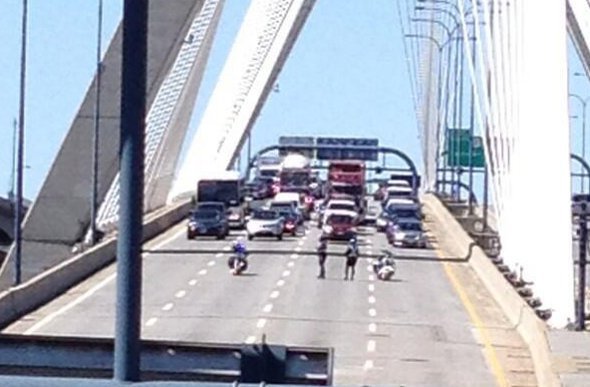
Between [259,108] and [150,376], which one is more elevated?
[259,108]

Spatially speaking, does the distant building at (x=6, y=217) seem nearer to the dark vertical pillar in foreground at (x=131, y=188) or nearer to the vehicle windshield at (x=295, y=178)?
the vehicle windshield at (x=295, y=178)

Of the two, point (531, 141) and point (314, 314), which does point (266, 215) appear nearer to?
point (531, 141)

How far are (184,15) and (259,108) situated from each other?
1650 inches

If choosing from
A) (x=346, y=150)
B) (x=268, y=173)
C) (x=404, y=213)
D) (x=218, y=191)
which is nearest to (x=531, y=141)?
(x=404, y=213)

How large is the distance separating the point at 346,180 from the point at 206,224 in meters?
34.7

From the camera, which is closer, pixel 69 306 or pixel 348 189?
pixel 69 306

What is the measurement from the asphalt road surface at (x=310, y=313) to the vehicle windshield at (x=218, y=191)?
23.4 meters

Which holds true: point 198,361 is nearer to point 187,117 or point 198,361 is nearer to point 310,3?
point 187,117

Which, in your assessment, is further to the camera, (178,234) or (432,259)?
(178,234)

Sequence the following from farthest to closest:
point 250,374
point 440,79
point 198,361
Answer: point 440,79 → point 198,361 → point 250,374

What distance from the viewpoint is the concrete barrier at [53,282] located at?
148 feet

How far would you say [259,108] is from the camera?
332ft

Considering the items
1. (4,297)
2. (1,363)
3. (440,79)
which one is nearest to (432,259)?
(4,297)

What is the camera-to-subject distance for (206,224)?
7738 cm
